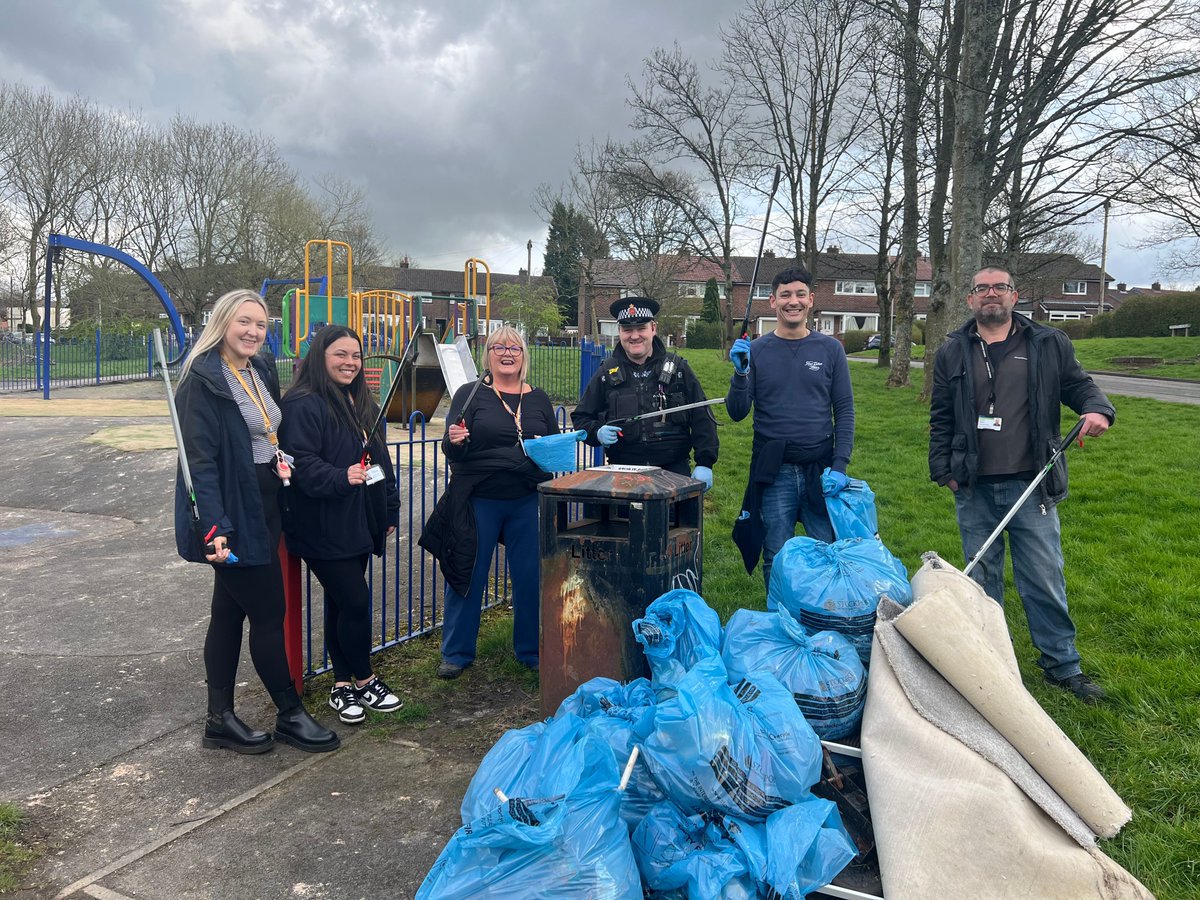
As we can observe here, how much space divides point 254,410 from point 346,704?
1365mm

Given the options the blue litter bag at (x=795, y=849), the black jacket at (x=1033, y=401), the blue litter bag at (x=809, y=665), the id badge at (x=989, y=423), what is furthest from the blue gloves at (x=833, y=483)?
the blue litter bag at (x=795, y=849)

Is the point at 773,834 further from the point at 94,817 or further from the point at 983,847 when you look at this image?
the point at 94,817

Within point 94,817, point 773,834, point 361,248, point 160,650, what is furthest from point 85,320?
point 773,834

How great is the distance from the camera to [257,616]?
325 centimetres

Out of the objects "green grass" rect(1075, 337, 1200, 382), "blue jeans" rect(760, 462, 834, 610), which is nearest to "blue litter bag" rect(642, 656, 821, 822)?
"blue jeans" rect(760, 462, 834, 610)

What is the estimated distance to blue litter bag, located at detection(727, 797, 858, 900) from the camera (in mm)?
2111

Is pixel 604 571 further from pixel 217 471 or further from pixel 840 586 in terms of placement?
pixel 217 471

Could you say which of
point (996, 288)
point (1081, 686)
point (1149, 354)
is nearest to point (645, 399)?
point (996, 288)

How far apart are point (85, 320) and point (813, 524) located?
30.6m

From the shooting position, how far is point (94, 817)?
9.41ft

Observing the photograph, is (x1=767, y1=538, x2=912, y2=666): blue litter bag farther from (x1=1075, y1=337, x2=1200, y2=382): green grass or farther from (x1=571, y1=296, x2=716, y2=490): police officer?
(x1=1075, y1=337, x2=1200, y2=382): green grass

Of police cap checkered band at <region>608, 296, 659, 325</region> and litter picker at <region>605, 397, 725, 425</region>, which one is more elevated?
police cap checkered band at <region>608, 296, 659, 325</region>

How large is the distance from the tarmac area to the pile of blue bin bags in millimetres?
628

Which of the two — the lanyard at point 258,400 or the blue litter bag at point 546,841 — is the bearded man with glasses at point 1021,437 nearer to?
the blue litter bag at point 546,841
